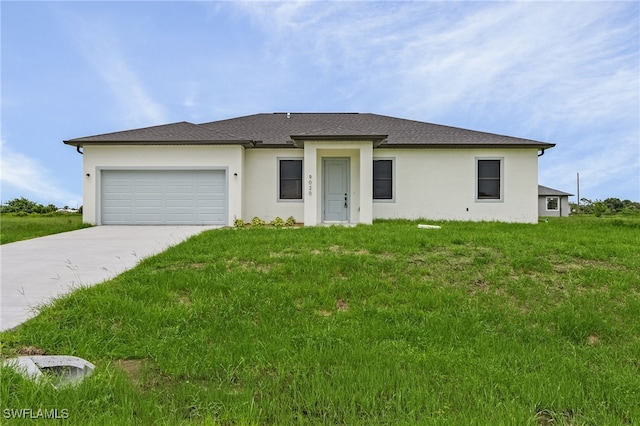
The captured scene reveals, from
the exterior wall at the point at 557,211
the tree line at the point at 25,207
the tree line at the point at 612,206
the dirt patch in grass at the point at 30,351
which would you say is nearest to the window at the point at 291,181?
the dirt patch in grass at the point at 30,351

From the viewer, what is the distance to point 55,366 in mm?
2912

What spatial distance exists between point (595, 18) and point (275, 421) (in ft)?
50.2

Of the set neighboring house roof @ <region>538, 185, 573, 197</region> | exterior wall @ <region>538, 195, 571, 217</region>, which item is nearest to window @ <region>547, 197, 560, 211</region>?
exterior wall @ <region>538, 195, 571, 217</region>

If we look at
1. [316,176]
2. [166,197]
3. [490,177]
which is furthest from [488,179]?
[166,197]

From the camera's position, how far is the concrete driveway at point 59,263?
449 cm

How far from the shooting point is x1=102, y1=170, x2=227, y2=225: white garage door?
13328mm

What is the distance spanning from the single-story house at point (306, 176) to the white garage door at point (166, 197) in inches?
1.5

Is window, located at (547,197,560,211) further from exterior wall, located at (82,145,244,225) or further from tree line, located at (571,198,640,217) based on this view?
exterior wall, located at (82,145,244,225)

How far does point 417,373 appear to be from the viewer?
2914 millimetres

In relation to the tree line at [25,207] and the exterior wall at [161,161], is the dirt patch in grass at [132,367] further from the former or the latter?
the tree line at [25,207]

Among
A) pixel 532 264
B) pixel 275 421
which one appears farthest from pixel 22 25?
pixel 532 264

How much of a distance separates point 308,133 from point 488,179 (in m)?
7.56

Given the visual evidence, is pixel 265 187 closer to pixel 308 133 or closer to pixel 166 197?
pixel 308 133

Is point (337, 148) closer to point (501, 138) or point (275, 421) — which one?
point (501, 138)
